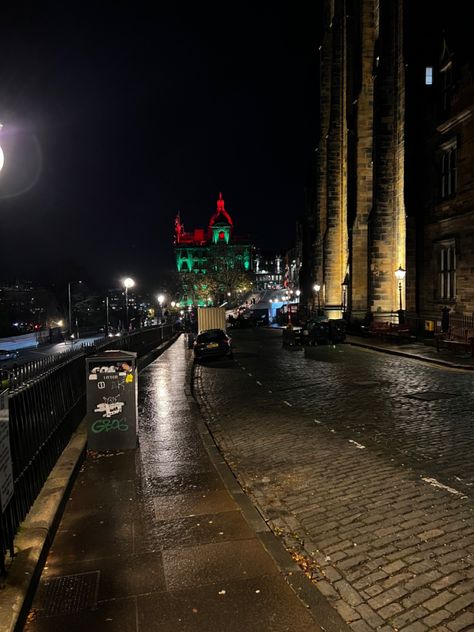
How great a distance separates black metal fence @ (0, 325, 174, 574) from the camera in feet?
15.4

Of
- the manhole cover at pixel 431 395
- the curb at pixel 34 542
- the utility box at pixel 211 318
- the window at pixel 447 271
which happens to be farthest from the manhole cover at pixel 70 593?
the utility box at pixel 211 318

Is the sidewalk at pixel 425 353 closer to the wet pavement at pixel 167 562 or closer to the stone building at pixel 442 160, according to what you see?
the stone building at pixel 442 160

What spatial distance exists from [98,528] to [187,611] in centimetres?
183

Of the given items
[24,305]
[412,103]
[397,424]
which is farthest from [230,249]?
[397,424]

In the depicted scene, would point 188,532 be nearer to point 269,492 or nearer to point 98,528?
point 98,528

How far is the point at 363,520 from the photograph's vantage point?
5172mm

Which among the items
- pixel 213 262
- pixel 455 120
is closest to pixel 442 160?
pixel 455 120

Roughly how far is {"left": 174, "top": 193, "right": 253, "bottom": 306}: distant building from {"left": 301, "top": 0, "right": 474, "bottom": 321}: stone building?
168 ft

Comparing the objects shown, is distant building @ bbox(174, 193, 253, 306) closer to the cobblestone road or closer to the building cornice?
the building cornice

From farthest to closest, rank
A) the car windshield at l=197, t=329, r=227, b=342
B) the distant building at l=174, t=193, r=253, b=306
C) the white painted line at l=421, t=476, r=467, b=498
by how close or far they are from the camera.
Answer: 1. the distant building at l=174, t=193, r=253, b=306
2. the car windshield at l=197, t=329, r=227, b=342
3. the white painted line at l=421, t=476, r=467, b=498

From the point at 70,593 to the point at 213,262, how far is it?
329 ft

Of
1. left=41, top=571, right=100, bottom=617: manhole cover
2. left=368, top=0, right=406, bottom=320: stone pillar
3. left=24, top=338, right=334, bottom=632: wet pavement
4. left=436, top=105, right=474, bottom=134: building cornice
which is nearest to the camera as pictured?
left=24, top=338, right=334, bottom=632: wet pavement

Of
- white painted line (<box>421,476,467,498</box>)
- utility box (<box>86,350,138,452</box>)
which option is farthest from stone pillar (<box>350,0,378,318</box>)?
white painted line (<box>421,476,467,498</box>)

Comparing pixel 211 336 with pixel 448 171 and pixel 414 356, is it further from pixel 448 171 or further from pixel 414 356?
pixel 448 171
